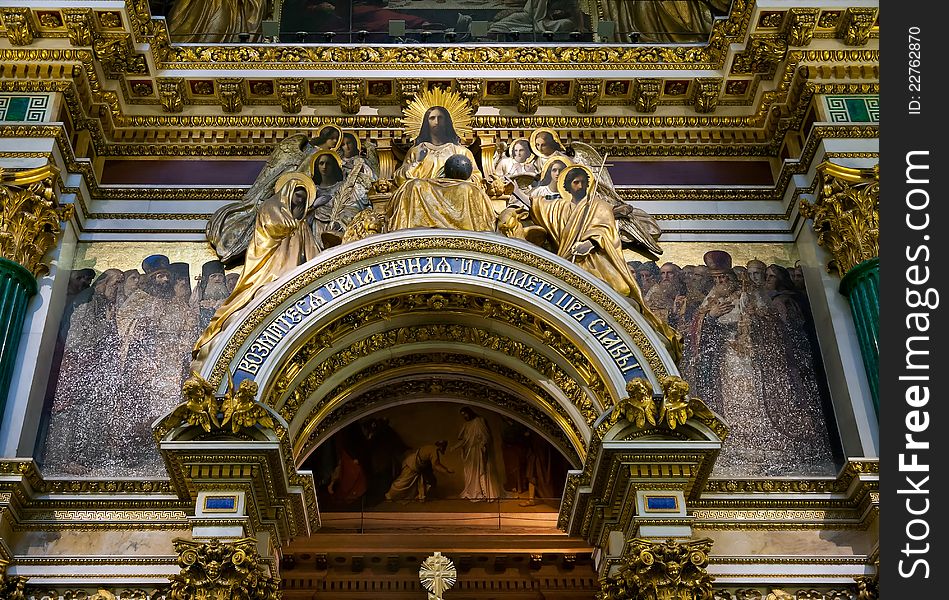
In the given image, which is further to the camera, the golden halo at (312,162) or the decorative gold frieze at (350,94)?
the decorative gold frieze at (350,94)

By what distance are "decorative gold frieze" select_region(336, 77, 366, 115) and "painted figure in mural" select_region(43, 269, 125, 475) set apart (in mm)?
3416

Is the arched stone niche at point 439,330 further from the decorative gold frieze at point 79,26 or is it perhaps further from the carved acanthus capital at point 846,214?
the decorative gold frieze at point 79,26

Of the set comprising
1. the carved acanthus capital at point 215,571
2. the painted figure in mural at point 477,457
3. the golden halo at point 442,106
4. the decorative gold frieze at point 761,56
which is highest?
the decorative gold frieze at point 761,56

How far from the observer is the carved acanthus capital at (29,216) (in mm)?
12359


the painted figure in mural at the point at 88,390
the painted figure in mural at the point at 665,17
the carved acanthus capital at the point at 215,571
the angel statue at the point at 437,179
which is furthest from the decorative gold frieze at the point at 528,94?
the carved acanthus capital at the point at 215,571

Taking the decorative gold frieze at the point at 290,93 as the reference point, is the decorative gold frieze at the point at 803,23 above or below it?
above

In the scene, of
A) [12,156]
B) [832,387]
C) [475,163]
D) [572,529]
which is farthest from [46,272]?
[832,387]

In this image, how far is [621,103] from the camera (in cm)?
1487

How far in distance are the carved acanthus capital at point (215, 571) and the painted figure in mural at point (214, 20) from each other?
751cm

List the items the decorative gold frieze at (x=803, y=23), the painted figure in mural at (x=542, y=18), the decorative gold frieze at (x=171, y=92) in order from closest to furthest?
the decorative gold frieze at (x=803, y=23), the decorative gold frieze at (x=171, y=92), the painted figure in mural at (x=542, y=18)

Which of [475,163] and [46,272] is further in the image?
[475,163]

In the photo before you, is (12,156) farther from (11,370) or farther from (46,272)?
(11,370)

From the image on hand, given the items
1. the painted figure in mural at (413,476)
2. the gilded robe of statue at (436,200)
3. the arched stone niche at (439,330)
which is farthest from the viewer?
the painted figure in mural at (413,476)

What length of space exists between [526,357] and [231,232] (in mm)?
3741
